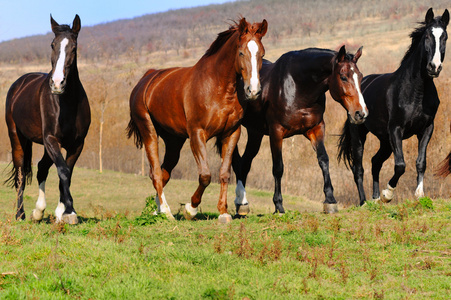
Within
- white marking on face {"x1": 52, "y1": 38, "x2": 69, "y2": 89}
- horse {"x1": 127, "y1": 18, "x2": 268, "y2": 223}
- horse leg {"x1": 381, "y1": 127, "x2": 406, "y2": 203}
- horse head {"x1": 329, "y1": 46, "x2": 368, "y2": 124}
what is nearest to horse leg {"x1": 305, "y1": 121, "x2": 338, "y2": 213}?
horse head {"x1": 329, "y1": 46, "x2": 368, "y2": 124}

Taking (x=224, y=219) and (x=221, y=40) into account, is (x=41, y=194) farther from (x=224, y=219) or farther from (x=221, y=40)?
(x=221, y=40)

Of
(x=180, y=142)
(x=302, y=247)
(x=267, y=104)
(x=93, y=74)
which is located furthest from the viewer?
(x=93, y=74)

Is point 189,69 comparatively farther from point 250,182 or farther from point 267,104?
point 250,182

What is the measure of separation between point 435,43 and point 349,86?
77.1 inches

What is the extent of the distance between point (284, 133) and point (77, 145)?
11.6 ft

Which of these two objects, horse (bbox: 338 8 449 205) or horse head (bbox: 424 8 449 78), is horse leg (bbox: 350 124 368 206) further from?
horse head (bbox: 424 8 449 78)

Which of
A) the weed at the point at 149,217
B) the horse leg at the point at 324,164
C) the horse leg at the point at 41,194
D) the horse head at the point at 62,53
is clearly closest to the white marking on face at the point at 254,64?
the horse leg at the point at 324,164

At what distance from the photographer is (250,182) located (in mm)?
24219

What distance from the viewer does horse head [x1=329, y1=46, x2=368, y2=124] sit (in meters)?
8.67

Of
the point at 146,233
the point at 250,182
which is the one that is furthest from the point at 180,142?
the point at 250,182

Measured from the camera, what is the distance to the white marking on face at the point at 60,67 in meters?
8.25

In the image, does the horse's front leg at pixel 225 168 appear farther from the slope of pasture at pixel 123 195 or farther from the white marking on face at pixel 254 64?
the slope of pasture at pixel 123 195

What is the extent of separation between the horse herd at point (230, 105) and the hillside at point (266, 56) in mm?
1270

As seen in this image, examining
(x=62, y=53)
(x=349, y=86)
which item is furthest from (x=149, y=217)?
(x=349, y=86)
